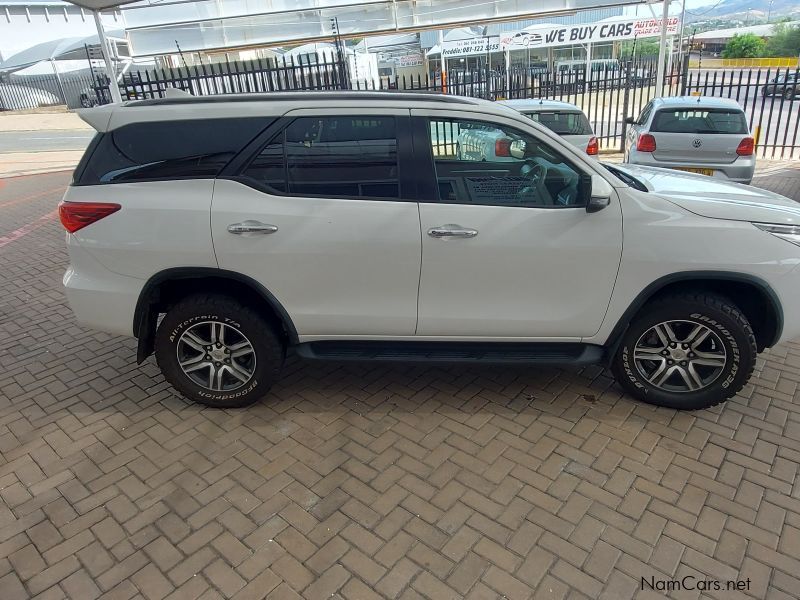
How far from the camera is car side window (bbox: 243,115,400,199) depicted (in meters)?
3.19

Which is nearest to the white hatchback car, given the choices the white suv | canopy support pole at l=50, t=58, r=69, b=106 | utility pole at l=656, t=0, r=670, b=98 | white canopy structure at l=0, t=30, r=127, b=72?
utility pole at l=656, t=0, r=670, b=98

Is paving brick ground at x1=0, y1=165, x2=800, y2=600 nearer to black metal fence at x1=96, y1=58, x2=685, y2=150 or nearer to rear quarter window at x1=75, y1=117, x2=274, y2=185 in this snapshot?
rear quarter window at x1=75, y1=117, x2=274, y2=185

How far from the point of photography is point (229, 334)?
3490 millimetres

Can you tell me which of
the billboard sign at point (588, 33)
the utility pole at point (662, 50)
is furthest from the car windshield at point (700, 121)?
the billboard sign at point (588, 33)

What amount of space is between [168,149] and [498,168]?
1.97 m

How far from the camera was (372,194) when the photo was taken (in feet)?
10.4

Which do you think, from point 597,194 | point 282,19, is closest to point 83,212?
point 597,194

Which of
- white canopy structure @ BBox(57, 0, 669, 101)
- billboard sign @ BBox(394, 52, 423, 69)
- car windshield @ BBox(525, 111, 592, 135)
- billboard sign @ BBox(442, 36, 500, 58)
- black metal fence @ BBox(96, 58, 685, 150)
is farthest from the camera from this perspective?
billboard sign @ BBox(394, 52, 423, 69)

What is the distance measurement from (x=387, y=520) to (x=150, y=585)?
1.08 meters

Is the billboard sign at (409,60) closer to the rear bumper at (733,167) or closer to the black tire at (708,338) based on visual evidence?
the rear bumper at (733,167)

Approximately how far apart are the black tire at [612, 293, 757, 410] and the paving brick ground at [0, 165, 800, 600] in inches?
5.0

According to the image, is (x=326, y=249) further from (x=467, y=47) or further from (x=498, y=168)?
(x=467, y=47)

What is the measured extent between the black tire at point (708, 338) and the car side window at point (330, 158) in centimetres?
171

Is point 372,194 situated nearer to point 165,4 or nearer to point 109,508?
point 109,508
